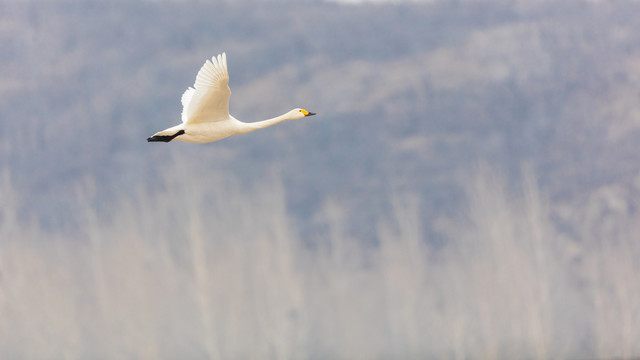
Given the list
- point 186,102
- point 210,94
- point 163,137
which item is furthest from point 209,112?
point 186,102

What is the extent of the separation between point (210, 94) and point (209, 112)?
1.99 feet

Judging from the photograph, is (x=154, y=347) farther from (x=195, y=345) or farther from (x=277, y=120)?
(x=277, y=120)

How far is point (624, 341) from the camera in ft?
439

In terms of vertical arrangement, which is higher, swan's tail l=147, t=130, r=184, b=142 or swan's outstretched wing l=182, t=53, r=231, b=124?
swan's outstretched wing l=182, t=53, r=231, b=124

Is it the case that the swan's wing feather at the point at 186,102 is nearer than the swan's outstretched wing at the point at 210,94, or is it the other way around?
the swan's outstretched wing at the point at 210,94

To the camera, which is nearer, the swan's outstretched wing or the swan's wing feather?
the swan's outstretched wing

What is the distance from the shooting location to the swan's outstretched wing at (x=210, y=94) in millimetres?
24578

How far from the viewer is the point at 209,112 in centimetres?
2542

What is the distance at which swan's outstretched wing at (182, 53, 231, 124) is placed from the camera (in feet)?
80.6

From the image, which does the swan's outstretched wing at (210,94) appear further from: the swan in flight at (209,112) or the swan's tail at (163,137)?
the swan's tail at (163,137)

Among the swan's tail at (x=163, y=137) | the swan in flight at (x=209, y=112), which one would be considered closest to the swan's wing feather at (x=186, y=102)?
the swan in flight at (x=209, y=112)

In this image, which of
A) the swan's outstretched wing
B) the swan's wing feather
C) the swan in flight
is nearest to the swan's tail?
the swan in flight

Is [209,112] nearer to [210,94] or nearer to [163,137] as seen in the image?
[210,94]

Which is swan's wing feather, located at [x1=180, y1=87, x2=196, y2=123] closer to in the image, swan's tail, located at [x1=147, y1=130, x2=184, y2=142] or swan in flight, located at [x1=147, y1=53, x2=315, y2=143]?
swan in flight, located at [x1=147, y1=53, x2=315, y2=143]
